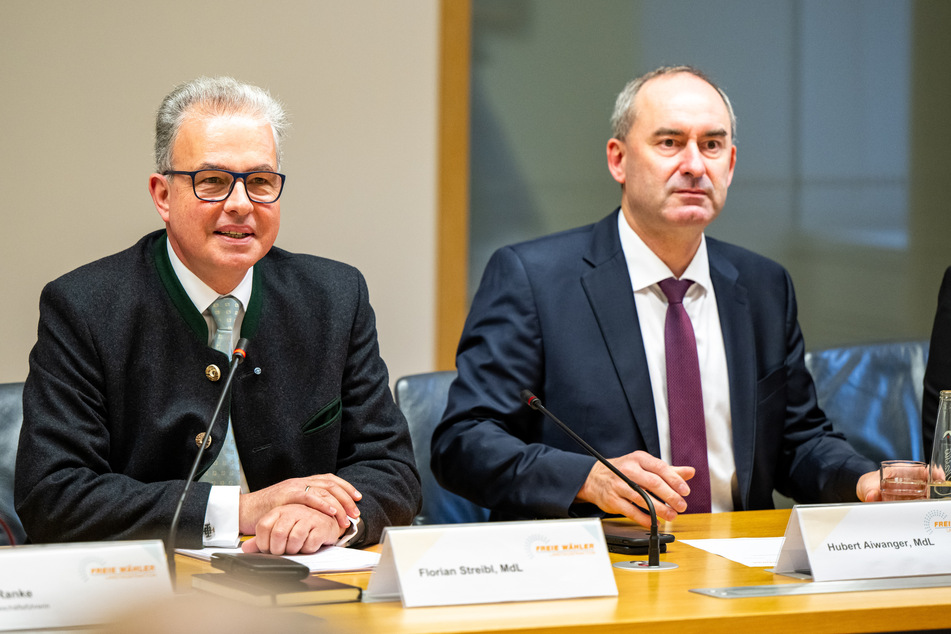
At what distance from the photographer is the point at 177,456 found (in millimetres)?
1795

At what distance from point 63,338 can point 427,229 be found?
5.83 feet

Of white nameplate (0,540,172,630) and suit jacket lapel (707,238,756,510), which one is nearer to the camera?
white nameplate (0,540,172,630)

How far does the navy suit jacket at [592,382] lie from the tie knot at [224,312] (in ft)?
1.68

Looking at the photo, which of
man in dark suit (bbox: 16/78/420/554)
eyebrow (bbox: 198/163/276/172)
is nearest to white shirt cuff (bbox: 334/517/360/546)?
man in dark suit (bbox: 16/78/420/554)

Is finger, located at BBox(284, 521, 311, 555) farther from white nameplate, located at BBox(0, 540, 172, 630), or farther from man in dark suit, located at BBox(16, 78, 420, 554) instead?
white nameplate, located at BBox(0, 540, 172, 630)

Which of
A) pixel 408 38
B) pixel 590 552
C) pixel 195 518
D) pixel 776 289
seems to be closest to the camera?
pixel 590 552

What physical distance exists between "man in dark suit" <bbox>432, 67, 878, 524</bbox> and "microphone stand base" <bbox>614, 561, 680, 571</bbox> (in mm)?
529

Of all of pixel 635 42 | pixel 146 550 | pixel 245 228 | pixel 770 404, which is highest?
pixel 635 42

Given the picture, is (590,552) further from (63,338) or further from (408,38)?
(408,38)

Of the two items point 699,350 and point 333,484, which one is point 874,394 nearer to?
point 699,350

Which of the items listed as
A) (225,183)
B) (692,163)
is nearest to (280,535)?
(225,183)

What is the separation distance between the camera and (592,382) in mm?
2191

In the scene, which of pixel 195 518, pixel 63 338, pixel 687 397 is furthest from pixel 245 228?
pixel 687 397

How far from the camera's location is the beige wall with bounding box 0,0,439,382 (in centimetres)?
324
